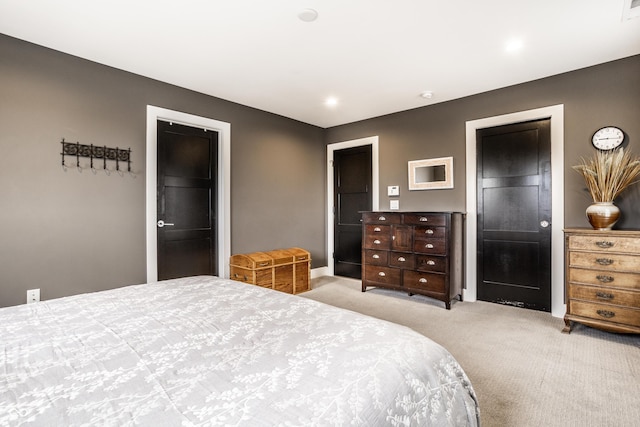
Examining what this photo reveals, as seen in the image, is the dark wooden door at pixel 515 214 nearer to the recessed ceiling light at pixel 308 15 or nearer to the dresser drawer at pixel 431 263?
the dresser drawer at pixel 431 263

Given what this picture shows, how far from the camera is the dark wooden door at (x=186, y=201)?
3.62 meters

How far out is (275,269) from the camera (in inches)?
161

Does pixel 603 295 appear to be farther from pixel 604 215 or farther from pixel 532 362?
pixel 532 362

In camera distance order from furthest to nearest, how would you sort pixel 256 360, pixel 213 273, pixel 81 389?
pixel 213 273, pixel 256 360, pixel 81 389

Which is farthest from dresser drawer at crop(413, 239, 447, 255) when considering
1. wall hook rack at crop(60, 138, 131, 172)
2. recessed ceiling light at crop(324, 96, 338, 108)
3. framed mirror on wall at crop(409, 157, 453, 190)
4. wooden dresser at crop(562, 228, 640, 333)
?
wall hook rack at crop(60, 138, 131, 172)

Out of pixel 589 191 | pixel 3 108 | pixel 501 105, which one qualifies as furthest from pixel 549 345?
pixel 3 108

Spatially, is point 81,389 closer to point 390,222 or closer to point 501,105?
point 390,222

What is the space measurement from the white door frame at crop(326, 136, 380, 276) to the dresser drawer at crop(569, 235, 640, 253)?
8.41ft

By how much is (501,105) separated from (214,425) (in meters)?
4.33

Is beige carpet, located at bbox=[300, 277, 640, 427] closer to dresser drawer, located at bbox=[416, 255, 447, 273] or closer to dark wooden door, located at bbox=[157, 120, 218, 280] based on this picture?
dresser drawer, located at bbox=[416, 255, 447, 273]

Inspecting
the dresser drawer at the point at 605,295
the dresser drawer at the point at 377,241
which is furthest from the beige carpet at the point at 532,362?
the dresser drawer at the point at 377,241

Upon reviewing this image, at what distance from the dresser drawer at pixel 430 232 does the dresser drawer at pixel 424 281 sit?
1.47 feet

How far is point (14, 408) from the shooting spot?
764 mm

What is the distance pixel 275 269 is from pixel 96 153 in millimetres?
2301
